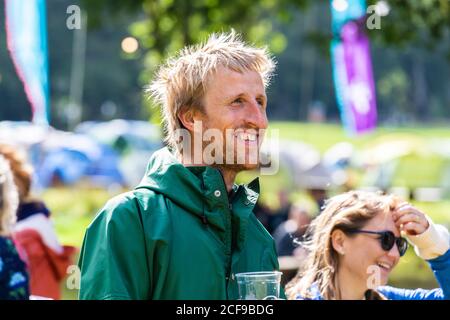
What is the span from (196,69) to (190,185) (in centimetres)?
34

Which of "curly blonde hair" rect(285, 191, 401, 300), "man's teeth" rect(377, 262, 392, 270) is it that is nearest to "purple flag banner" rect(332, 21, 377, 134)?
"curly blonde hair" rect(285, 191, 401, 300)

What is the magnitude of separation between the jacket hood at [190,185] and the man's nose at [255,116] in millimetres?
166

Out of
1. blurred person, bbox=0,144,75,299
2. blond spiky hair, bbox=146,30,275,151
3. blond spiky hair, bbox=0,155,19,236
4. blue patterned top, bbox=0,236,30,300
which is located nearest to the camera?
blond spiky hair, bbox=146,30,275,151

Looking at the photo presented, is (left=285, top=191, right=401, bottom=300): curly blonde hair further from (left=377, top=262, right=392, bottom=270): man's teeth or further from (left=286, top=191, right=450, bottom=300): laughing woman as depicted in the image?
(left=377, top=262, right=392, bottom=270): man's teeth

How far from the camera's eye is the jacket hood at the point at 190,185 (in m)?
2.91

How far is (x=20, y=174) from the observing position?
253 inches

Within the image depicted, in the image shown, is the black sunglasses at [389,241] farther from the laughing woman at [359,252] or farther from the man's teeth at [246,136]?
the man's teeth at [246,136]

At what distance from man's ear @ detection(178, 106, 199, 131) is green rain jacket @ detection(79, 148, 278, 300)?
13cm

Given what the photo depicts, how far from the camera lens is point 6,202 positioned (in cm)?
541

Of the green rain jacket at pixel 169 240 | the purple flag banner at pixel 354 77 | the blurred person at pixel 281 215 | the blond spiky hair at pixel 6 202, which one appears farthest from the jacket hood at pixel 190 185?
the purple flag banner at pixel 354 77

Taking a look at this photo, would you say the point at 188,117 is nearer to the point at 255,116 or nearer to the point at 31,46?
the point at 255,116

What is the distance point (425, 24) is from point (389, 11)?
0.58 metres

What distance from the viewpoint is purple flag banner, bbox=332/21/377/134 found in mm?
16500
